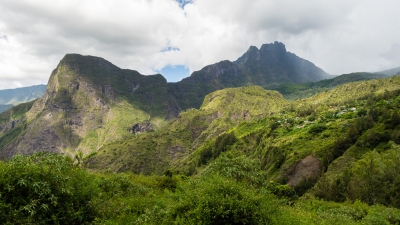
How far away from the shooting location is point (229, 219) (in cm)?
1742

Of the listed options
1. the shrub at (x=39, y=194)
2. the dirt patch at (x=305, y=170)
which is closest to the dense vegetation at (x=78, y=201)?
the shrub at (x=39, y=194)

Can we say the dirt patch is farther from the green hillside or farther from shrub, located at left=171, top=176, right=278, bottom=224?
shrub, located at left=171, top=176, right=278, bottom=224

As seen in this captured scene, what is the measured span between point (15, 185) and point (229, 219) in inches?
627

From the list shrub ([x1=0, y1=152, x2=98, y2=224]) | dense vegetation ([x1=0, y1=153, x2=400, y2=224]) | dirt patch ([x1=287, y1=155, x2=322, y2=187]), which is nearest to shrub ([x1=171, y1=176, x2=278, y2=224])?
dense vegetation ([x1=0, y1=153, x2=400, y2=224])

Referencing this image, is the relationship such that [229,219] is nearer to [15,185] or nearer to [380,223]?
[15,185]

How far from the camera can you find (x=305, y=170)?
86875 millimetres

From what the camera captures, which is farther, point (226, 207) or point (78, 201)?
point (78, 201)

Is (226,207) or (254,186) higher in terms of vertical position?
(226,207)

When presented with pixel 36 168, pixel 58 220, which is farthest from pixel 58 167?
pixel 58 220

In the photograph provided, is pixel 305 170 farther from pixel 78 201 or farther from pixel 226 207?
pixel 78 201

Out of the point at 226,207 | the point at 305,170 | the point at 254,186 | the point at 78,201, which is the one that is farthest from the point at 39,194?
the point at 305,170

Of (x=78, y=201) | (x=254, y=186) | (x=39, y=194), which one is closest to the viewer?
(x=39, y=194)

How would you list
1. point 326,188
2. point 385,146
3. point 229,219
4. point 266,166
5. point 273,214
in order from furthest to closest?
1. point 266,166
2. point 385,146
3. point 326,188
4. point 273,214
5. point 229,219

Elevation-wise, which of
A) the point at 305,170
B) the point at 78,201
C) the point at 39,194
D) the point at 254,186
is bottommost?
the point at 305,170
